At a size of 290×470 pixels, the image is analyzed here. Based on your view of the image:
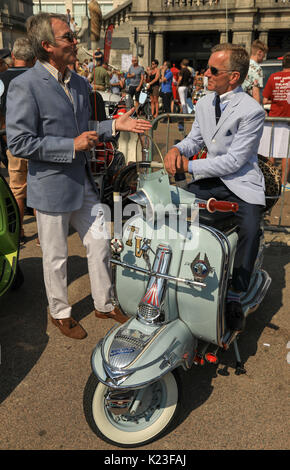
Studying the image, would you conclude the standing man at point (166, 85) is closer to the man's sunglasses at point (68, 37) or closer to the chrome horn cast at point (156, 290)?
the man's sunglasses at point (68, 37)

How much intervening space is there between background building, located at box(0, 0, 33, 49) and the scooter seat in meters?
24.6

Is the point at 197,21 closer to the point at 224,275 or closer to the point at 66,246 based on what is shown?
the point at 66,246

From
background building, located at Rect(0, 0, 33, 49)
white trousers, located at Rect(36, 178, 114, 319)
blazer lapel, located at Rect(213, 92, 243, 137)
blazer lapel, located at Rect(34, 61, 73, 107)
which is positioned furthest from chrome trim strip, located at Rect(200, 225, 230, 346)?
background building, located at Rect(0, 0, 33, 49)

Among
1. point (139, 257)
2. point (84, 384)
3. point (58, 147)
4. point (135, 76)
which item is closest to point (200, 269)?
point (139, 257)

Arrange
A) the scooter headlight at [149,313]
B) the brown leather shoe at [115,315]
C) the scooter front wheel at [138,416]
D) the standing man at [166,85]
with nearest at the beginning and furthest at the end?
the scooter front wheel at [138,416], the scooter headlight at [149,313], the brown leather shoe at [115,315], the standing man at [166,85]

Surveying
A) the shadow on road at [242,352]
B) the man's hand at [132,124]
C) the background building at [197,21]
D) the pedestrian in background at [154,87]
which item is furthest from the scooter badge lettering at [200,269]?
the background building at [197,21]

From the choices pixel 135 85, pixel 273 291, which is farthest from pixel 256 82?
pixel 135 85

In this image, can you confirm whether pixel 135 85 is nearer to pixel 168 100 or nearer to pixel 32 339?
pixel 168 100

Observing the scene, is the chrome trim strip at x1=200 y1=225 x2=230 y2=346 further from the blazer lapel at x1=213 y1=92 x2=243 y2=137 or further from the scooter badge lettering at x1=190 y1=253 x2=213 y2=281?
the blazer lapel at x1=213 y1=92 x2=243 y2=137

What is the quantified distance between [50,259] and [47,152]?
760 millimetres

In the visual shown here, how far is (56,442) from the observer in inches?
84.0

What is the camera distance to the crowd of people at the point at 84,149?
256 cm

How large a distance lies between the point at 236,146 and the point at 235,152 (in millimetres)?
41

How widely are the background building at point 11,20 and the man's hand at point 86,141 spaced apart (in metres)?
24.1
